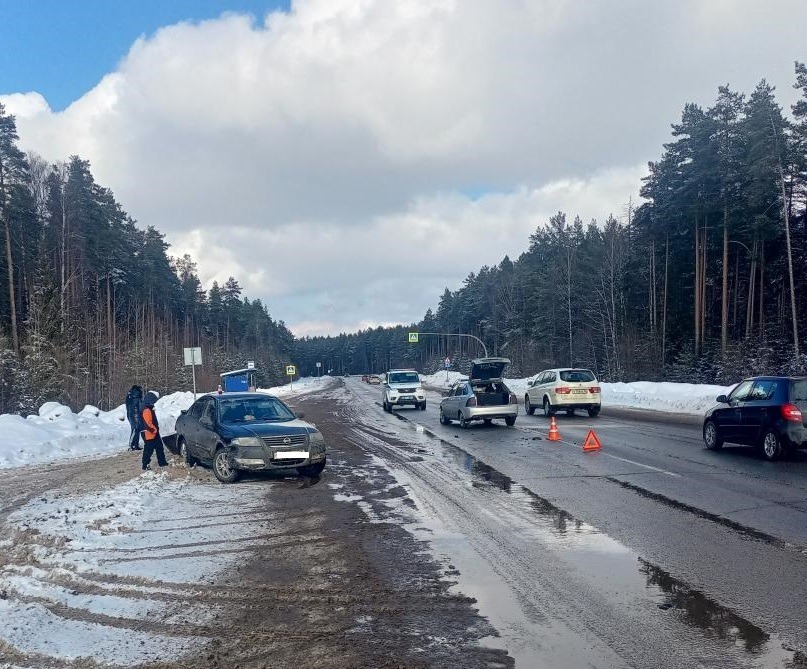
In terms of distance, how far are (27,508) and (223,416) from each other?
3.84m

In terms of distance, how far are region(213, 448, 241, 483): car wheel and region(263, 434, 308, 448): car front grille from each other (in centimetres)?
78

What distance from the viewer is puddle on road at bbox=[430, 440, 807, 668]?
4562 millimetres

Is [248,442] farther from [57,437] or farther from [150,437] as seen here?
[57,437]

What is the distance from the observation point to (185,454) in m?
14.7

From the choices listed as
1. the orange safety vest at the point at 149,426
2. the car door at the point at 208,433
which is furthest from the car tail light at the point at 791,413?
the orange safety vest at the point at 149,426

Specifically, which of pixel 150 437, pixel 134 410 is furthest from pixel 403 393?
pixel 150 437

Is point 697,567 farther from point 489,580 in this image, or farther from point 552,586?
point 489,580

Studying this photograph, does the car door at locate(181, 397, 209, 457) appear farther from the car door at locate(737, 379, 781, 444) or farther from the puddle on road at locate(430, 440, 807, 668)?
the car door at locate(737, 379, 781, 444)

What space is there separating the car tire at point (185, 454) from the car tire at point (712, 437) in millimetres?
11191

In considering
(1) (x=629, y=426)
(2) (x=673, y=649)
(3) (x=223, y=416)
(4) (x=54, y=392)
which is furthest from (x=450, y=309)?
(2) (x=673, y=649)

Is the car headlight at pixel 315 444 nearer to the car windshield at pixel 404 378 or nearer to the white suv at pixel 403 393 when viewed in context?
the white suv at pixel 403 393

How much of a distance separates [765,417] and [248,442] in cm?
995

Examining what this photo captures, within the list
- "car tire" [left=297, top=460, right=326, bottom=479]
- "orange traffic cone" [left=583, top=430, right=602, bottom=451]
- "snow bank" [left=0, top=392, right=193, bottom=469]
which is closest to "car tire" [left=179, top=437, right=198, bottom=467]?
"car tire" [left=297, top=460, right=326, bottom=479]

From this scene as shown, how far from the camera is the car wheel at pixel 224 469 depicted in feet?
39.6
